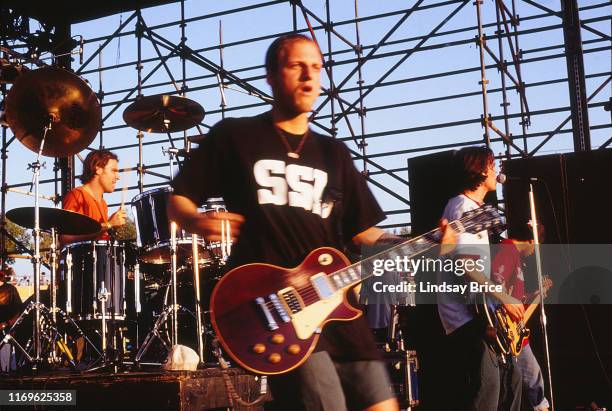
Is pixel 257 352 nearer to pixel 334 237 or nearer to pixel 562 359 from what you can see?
pixel 334 237

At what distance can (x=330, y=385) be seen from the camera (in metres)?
2.05

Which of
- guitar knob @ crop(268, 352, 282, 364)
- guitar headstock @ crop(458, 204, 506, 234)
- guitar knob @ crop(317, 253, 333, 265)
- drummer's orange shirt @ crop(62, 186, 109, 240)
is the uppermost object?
drummer's orange shirt @ crop(62, 186, 109, 240)

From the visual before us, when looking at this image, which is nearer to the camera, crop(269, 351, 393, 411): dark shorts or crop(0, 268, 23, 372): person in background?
crop(269, 351, 393, 411): dark shorts

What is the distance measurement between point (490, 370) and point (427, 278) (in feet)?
4.96

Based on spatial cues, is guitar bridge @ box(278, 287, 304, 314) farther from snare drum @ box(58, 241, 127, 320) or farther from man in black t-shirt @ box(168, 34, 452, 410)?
snare drum @ box(58, 241, 127, 320)

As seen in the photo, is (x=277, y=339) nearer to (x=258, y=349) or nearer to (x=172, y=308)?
(x=258, y=349)

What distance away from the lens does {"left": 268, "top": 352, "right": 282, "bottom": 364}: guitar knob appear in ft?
6.84

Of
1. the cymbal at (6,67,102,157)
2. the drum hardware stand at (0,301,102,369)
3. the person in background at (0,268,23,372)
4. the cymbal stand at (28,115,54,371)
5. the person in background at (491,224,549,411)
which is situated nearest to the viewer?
the person in background at (491,224,549,411)

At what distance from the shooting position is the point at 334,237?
2371 mm

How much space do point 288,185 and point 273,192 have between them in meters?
0.06

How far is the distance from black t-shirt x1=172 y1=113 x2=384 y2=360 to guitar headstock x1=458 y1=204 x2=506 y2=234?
111 centimetres

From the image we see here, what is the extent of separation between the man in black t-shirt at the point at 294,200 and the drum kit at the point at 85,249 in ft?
10.6

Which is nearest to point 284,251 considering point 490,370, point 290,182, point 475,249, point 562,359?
point 290,182

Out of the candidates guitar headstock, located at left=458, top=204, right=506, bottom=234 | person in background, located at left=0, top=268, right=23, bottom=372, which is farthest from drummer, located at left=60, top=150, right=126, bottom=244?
guitar headstock, located at left=458, top=204, right=506, bottom=234
